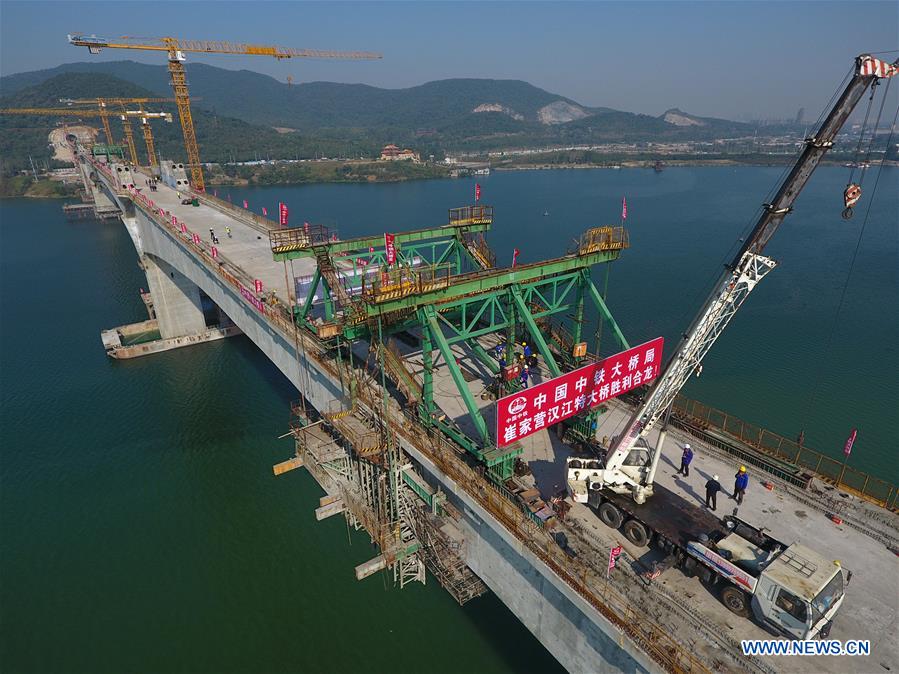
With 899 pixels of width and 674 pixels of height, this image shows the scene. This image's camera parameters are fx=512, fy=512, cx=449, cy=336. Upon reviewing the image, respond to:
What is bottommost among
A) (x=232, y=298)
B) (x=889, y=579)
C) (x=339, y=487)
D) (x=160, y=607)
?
(x=160, y=607)

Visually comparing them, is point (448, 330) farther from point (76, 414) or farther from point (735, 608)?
point (76, 414)

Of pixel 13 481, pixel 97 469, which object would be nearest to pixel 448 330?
pixel 97 469

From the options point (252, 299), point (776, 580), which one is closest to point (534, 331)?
Answer: point (776, 580)

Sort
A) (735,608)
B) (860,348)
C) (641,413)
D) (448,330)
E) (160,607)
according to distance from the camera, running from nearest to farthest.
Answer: (735,608) → (641,413) → (160,607) → (448,330) → (860,348)

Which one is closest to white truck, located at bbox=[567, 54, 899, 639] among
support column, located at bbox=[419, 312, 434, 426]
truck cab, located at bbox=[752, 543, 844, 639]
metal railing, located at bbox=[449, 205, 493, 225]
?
truck cab, located at bbox=[752, 543, 844, 639]

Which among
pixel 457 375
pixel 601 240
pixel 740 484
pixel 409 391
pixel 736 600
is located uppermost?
pixel 601 240

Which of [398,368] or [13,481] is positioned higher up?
[398,368]

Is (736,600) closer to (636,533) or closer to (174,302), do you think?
(636,533)
